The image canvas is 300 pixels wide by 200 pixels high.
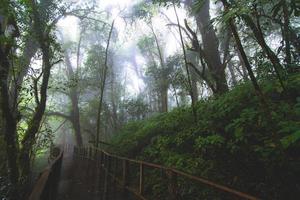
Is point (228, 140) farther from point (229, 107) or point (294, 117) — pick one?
point (294, 117)

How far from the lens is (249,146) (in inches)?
184

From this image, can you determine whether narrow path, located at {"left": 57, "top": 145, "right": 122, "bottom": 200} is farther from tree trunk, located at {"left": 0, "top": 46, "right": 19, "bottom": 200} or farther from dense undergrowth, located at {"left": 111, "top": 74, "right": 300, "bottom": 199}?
tree trunk, located at {"left": 0, "top": 46, "right": 19, "bottom": 200}

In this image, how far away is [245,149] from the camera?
4.70m

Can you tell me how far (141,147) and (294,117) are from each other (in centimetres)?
603

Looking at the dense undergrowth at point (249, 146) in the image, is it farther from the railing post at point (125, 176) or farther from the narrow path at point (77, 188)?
the narrow path at point (77, 188)

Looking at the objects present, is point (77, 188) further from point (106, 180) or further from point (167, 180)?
point (167, 180)

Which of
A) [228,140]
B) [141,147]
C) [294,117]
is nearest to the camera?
[294,117]

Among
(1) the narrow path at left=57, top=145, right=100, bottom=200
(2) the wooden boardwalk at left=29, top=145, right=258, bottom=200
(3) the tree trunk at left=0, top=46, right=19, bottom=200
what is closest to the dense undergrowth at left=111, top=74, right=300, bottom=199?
(2) the wooden boardwalk at left=29, top=145, right=258, bottom=200

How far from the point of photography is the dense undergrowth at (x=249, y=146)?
149 inches

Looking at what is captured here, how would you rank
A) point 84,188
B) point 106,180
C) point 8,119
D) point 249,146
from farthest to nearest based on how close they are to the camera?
1. point 84,188
2. point 106,180
3. point 8,119
4. point 249,146

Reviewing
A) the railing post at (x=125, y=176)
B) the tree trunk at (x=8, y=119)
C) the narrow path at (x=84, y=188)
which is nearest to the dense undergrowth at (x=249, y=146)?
the railing post at (x=125, y=176)

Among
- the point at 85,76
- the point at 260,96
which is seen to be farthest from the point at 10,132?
the point at 85,76

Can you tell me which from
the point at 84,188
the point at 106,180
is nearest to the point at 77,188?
the point at 84,188

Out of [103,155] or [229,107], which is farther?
[103,155]
